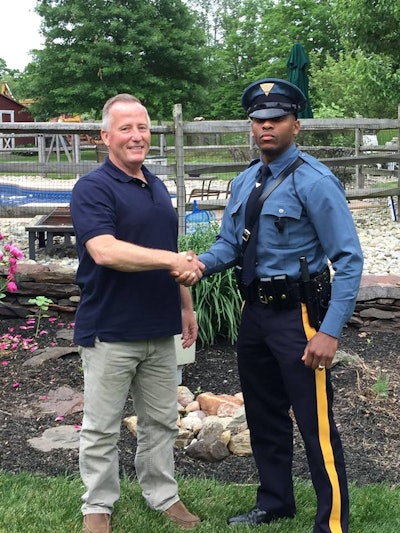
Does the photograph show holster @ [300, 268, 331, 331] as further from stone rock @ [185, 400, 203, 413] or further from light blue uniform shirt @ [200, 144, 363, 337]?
stone rock @ [185, 400, 203, 413]

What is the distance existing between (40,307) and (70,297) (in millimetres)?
256

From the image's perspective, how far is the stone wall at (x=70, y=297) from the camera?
223 inches

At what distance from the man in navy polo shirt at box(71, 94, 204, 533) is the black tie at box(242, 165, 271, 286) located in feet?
0.61

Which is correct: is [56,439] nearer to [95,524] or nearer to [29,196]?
[95,524]

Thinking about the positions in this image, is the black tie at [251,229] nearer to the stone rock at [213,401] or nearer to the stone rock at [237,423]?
the stone rock at [237,423]

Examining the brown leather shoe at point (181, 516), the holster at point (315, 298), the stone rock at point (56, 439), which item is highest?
the holster at point (315, 298)

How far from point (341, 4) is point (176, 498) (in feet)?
36.7

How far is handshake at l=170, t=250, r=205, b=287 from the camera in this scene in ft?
8.81

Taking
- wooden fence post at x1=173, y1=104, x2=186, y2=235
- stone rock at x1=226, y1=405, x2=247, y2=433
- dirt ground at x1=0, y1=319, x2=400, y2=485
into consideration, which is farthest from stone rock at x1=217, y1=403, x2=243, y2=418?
wooden fence post at x1=173, y1=104, x2=186, y2=235

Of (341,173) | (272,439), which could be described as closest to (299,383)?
(272,439)

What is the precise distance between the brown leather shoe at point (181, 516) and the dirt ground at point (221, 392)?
485mm

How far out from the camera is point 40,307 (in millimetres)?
5711

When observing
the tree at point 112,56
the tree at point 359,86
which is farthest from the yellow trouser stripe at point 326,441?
the tree at point 112,56

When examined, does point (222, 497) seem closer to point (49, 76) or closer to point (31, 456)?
point (31, 456)
